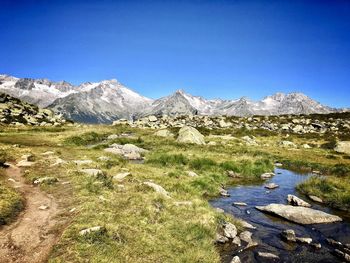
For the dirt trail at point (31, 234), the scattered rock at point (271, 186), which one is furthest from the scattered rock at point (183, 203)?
the scattered rock at point (271, 186)

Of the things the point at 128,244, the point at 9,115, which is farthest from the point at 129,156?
the point at 9,115

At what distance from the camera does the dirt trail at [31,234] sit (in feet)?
38.9

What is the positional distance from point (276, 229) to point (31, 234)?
1353 cm

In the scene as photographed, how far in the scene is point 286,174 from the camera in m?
38.2

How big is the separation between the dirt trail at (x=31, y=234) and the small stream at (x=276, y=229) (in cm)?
792

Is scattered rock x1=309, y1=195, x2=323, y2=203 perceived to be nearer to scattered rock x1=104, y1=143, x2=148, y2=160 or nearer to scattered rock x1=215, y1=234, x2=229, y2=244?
scattered rock x1=215, y1=234, x2=229, y2=244

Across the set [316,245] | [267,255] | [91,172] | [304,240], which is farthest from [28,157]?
[316,245]

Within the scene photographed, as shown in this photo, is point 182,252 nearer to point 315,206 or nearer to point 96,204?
point 96,204

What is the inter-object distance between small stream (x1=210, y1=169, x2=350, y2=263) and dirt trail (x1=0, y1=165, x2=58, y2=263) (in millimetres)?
7924

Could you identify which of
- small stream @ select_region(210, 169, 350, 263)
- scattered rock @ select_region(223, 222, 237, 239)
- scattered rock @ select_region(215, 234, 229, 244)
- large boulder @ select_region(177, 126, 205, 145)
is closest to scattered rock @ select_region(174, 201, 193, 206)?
scattered rock @ select_region(223, 222, 237, 239)

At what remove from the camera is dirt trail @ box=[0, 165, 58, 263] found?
1186cm

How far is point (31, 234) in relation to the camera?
13664mm

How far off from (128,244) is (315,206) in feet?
56.2

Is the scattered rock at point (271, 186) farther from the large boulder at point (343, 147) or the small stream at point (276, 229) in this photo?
the large boulder at point (343, 147)
